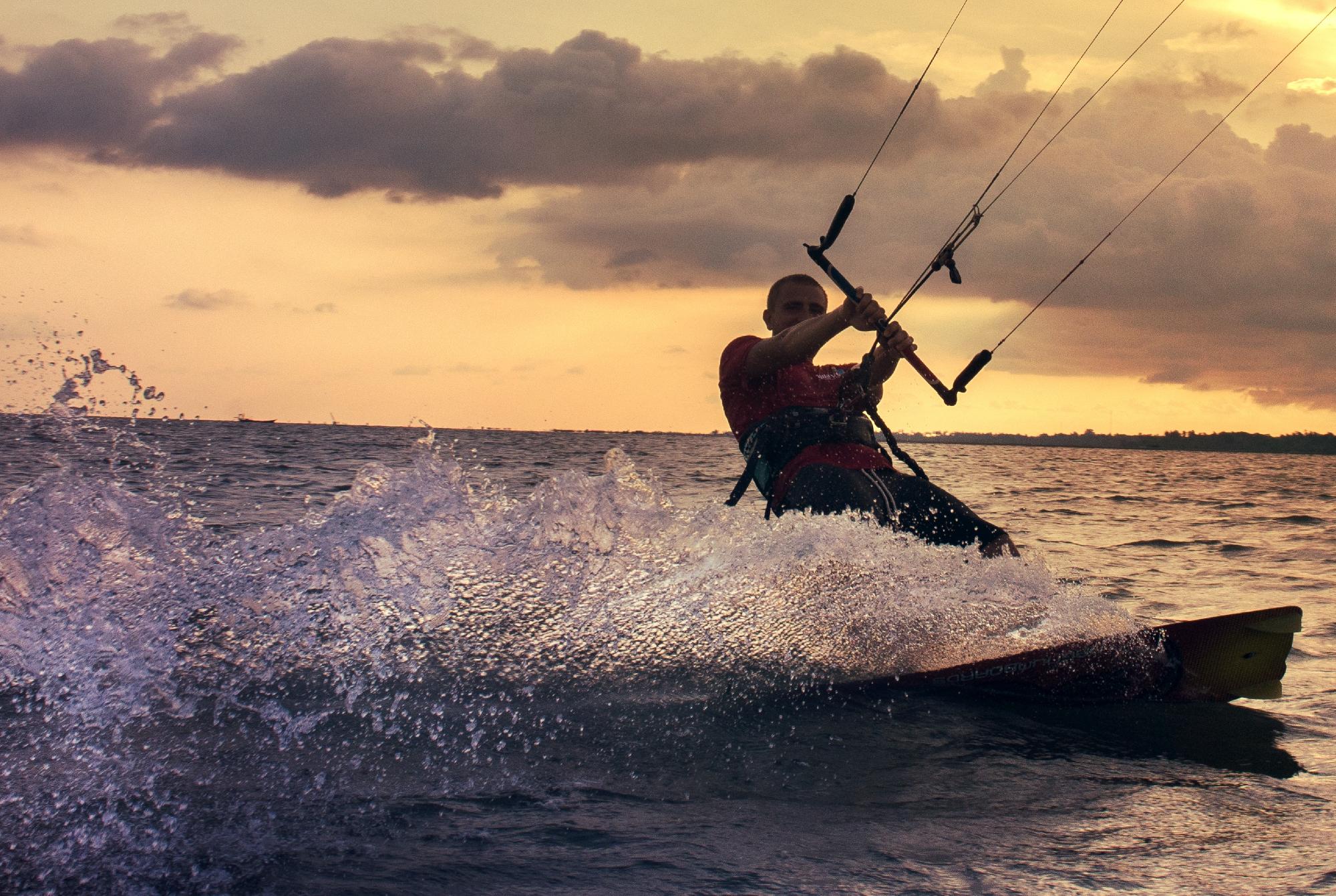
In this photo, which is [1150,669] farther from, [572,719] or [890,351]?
[572,719]

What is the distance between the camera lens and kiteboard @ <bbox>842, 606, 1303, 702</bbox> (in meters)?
4.60

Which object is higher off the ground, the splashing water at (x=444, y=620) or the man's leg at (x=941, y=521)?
the man's leg at (x=941, y=521)

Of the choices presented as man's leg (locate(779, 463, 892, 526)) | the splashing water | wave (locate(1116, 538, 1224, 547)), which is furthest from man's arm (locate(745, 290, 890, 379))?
wave (locate(1116, 538, 1224, 547))

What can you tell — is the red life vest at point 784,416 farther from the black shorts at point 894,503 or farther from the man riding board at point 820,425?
the black shorts at point 894,503

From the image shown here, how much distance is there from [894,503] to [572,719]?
2.14 meters

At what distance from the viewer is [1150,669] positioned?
470 cm

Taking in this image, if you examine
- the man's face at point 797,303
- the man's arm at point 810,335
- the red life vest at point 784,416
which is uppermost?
the man's face at point 797,303

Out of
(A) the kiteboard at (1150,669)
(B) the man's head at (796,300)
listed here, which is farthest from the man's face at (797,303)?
(A) the kiteboard at (1150,669)

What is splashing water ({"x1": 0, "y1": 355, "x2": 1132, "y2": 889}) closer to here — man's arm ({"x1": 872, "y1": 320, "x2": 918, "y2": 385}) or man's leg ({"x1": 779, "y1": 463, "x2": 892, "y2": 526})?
man's leg ({"x1": 779, "y1": 463, "x2": 892, "y2": 526})

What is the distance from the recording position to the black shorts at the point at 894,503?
505 centimetres

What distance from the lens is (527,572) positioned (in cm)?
526

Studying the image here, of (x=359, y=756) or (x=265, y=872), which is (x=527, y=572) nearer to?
(x=359, y=756)

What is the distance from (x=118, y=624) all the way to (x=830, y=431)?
139 inches

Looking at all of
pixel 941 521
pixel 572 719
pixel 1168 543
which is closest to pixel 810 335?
pixel 941 521
